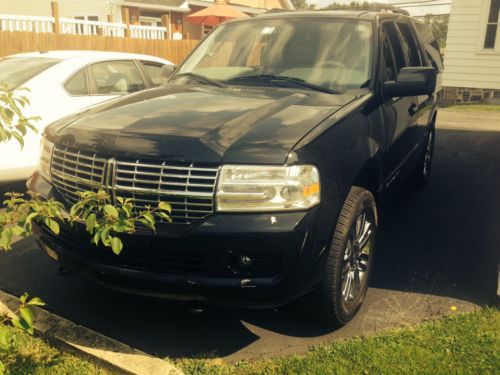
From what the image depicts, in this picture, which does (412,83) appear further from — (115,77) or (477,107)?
(477,107)

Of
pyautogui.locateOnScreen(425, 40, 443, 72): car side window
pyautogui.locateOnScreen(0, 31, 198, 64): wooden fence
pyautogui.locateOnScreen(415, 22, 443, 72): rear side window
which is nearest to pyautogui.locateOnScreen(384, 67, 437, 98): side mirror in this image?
pyautogui.locateOnScreen(415, 22, 443, 72): rear side window

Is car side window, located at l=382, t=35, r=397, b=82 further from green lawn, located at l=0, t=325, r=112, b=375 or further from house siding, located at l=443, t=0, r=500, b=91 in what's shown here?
house siding, located at l=443, t=0, r=500, b=91

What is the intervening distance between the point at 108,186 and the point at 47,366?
1073mm

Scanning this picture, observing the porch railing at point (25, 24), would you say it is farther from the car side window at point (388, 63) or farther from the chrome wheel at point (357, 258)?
the chrome wheel at point (357, 258)

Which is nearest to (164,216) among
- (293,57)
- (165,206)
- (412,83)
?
(165,206)

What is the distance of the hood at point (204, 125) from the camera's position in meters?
2.79

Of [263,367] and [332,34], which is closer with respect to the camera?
[263,367]

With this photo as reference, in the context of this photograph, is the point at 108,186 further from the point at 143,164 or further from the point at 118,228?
the point at 118,228

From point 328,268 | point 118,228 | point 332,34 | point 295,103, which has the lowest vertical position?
point 328,268

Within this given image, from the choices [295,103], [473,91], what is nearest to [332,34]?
[295,103]

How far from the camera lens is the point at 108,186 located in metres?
2.89

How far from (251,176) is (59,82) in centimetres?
414

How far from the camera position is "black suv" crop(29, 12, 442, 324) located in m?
2.71

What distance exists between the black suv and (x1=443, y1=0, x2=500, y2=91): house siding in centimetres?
1342
